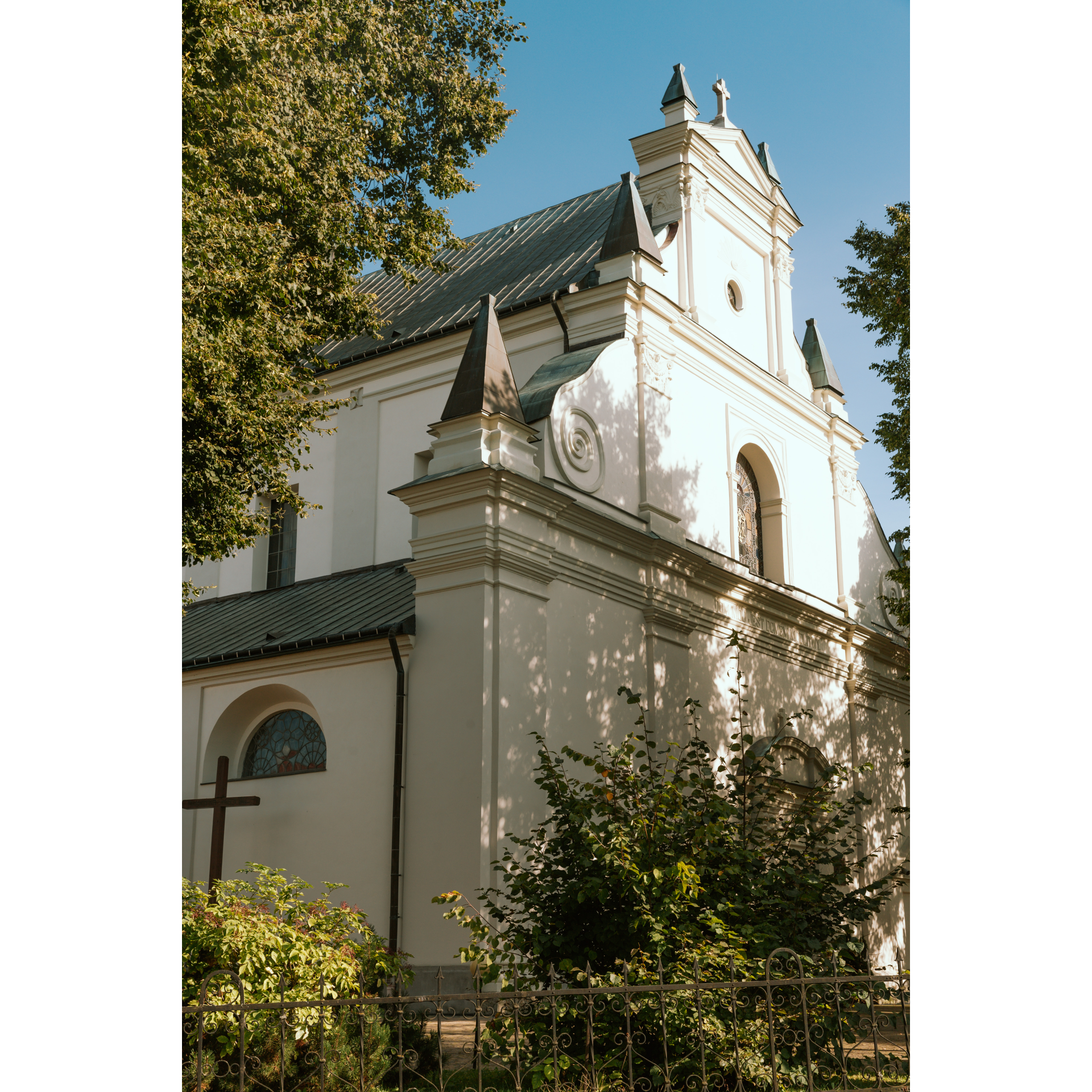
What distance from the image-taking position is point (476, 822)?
423 inches

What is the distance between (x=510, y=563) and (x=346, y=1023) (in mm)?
5361

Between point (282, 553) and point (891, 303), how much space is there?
30.8 feet

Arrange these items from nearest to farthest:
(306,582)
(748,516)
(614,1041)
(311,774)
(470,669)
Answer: (614,1041), (470,669), (311,774), (306,582), (748,516)

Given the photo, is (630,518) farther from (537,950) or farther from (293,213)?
(537,950)

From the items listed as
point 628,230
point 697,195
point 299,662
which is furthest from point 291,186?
point 697,195

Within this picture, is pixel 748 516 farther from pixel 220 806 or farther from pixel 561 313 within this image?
pixel 220 806

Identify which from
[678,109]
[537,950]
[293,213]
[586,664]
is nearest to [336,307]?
[293,213]

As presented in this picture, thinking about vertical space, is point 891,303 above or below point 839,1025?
above

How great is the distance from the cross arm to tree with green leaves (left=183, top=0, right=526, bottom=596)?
9.09 feet

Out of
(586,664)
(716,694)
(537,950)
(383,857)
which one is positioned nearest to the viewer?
(537,950)

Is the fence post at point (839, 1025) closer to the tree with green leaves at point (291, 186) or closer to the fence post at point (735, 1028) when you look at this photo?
the fence post at point (735, 1028)

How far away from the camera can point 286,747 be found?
13.6 meters

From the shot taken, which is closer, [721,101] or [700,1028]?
[700,1028]

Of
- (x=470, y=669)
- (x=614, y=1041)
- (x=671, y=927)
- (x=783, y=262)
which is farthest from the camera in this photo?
(x=783, y=262)
